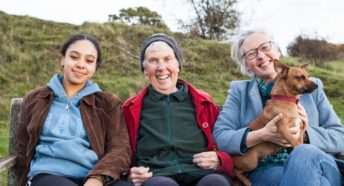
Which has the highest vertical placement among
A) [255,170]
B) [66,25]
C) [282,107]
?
[66,25]

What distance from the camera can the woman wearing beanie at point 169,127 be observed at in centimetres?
346

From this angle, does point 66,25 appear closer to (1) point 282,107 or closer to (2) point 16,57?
(2) point 16,57

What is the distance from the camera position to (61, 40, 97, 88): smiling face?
11.6 feet

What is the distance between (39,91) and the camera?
3.58 m

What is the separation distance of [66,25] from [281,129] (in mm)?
12401

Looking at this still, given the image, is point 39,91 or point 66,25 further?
point 66,25

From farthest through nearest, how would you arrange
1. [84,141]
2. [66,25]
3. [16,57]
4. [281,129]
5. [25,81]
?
[66,25]
[16,57]
[25,81]
[281,129]
[84,141]

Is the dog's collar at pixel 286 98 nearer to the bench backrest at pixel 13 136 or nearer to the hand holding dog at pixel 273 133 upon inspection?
the hand holding dog at pixel 273 133

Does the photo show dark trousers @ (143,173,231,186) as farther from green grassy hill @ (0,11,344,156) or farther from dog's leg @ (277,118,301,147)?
green grassy hill @ (0,11,344,156)

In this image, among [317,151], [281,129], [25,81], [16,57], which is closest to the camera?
[317,151]

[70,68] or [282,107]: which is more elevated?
[70,68]

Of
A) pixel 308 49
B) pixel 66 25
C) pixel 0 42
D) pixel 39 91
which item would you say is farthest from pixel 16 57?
pixel 308 49

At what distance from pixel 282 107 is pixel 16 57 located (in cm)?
993

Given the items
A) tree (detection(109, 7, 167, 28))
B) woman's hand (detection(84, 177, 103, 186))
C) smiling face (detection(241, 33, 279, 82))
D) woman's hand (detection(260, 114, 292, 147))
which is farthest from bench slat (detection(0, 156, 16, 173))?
tree (detection(109, 7, 167, 28))
